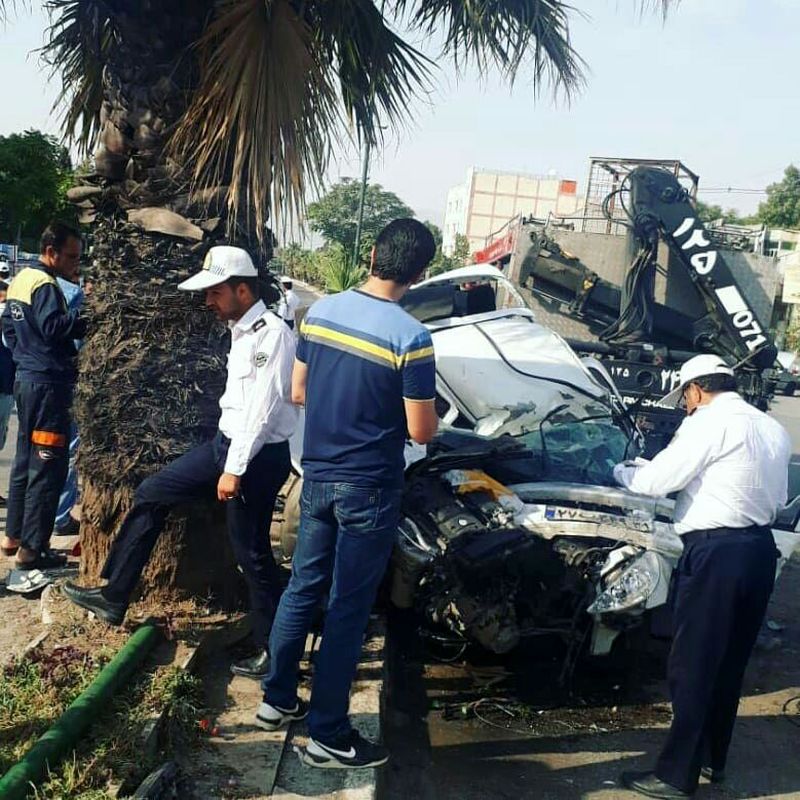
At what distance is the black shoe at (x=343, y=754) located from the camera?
3402 millimetres

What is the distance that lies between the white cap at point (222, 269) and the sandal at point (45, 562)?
219 cm

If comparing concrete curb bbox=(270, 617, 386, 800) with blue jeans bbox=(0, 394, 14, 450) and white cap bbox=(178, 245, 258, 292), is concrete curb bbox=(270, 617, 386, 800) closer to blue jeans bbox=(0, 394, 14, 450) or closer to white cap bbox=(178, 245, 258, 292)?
white cap bbox=(178, 245, 258, 292)

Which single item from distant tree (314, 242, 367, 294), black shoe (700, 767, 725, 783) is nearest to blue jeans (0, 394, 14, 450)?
black shoe (700, 767, 725, 783)

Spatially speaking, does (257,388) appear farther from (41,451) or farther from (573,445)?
(573,445)

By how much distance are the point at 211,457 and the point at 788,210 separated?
2009 inches

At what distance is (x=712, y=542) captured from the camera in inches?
147

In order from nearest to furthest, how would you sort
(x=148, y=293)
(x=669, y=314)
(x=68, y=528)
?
(x=148, y=293)
(x=68, y=528)
(x=669, y=314)

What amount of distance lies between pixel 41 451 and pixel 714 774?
3862 mm

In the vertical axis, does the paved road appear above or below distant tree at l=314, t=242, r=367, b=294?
below

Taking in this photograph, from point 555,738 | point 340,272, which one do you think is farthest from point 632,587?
point 340,272

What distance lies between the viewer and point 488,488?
4781mm

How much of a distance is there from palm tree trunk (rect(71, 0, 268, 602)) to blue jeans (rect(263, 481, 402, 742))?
1161 millimetres

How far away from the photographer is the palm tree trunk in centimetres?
425

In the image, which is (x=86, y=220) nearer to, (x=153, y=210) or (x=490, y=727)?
(x=153, y=210)
